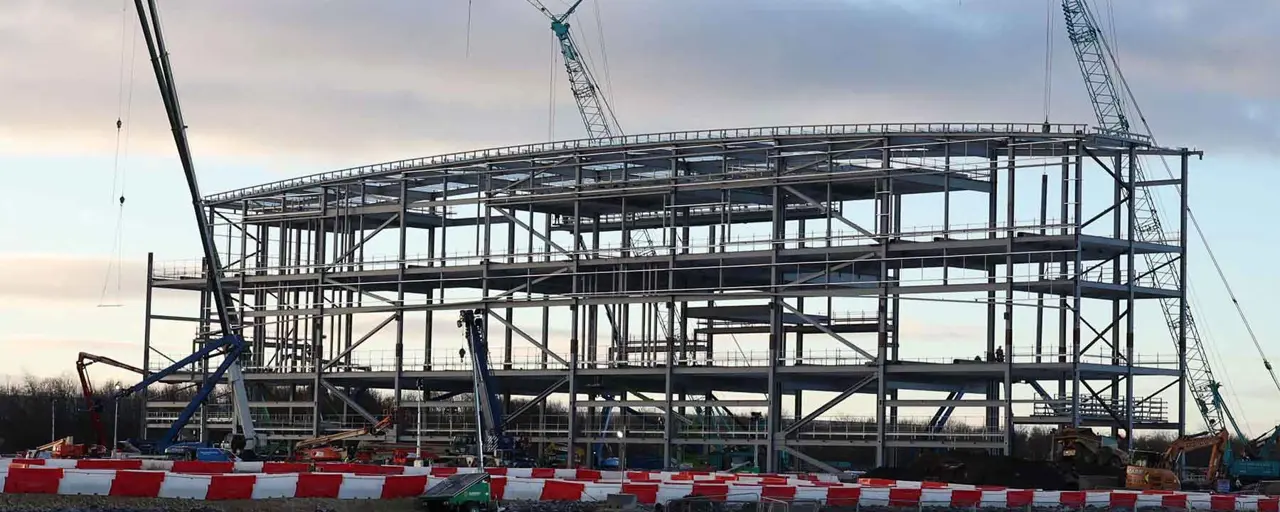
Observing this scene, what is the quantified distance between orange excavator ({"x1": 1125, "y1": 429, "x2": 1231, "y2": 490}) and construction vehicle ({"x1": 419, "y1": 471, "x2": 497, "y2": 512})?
3757cm

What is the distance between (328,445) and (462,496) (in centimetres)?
5470

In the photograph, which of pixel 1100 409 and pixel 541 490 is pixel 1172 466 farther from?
pixel 541 490

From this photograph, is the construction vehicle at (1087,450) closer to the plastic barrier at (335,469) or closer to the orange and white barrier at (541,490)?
the orange and white barrier at (541,490)

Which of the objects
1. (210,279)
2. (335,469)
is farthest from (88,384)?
(335,469)

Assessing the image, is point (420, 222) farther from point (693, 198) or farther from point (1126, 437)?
point (1126, 437)

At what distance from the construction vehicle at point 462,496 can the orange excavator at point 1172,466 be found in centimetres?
3757

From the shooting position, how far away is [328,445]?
10150cm

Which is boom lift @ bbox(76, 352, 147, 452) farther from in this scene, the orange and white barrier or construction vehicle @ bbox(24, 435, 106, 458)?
the orange and white barrier

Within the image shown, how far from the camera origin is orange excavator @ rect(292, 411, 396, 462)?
9312cm

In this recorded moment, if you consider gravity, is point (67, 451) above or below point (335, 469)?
below

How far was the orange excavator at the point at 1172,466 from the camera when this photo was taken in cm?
7781

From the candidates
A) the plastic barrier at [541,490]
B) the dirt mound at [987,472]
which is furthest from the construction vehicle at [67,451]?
the dirt mound at [987,472]

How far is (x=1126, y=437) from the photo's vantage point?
89.0 m

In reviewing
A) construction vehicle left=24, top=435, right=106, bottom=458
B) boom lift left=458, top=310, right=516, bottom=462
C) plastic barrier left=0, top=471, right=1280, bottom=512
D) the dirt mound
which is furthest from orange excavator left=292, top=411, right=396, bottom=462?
plastic barrier left=0, top=471, right=1280, bottom=512
